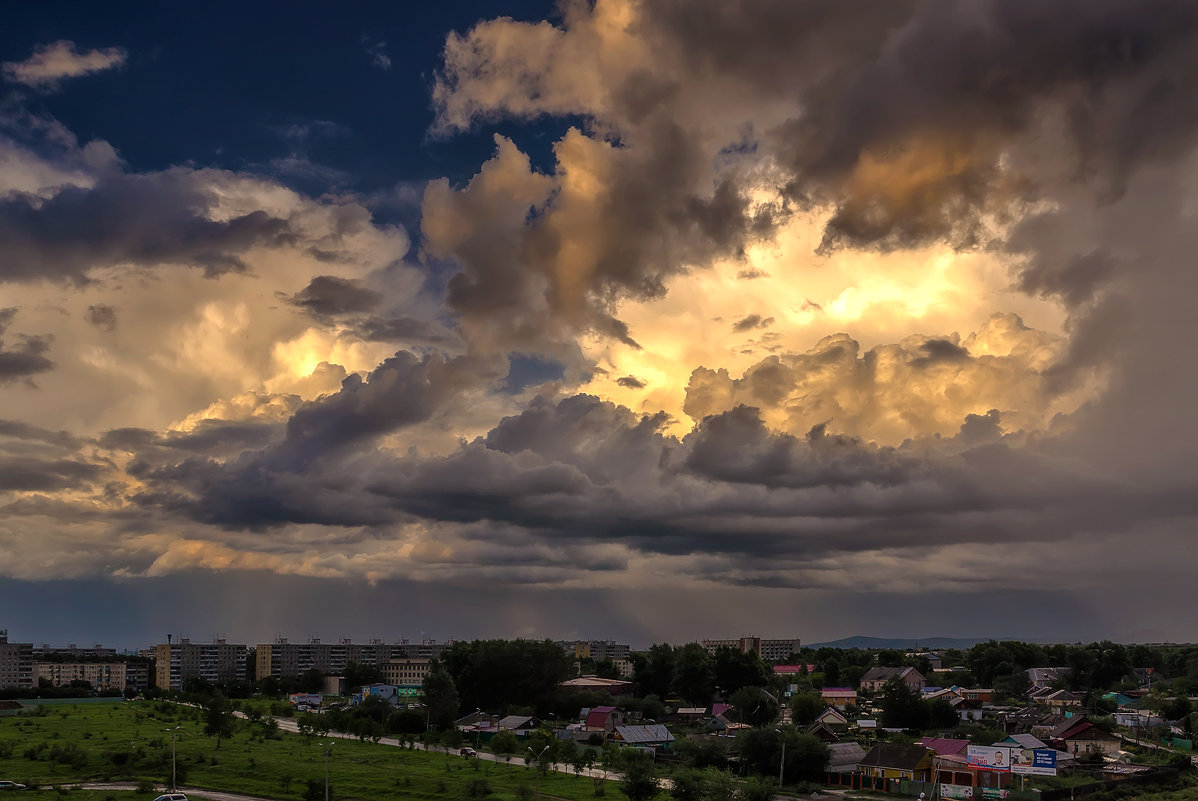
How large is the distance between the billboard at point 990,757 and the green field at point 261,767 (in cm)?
2428

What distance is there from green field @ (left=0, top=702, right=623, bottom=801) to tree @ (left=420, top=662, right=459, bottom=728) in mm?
13140

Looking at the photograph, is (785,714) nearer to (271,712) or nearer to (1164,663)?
(271,712)

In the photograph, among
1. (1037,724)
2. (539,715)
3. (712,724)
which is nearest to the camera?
(1037,724)

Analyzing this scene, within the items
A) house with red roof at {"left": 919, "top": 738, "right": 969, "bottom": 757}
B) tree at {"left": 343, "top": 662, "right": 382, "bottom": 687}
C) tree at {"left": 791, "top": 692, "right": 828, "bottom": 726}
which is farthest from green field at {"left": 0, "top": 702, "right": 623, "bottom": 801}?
tree at {"left": 343, "top": 662, "right": 382, "bottom": 687}

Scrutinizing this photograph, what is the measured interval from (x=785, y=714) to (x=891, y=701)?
2212 centimetres

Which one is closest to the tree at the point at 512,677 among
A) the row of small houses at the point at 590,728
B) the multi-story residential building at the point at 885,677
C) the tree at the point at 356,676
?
the row of small houses at the point at 590,728

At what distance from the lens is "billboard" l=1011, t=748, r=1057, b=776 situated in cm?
6725

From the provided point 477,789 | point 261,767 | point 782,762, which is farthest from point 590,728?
point 477,789

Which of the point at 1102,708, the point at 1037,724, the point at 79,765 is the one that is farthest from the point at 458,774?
the point at 1102,708

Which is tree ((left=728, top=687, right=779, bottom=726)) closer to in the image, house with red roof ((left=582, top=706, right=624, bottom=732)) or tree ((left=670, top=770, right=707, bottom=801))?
house with red roof ((left=582, top=706, right=624, bottom=732))

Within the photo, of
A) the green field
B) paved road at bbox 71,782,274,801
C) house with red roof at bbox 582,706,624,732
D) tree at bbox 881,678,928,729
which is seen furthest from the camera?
house with red roof at bbox 582,706,624,732

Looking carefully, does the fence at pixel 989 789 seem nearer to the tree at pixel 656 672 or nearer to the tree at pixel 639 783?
the tree at pixel 639 783

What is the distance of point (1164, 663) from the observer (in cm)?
19750

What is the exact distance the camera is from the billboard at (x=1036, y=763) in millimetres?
67250
